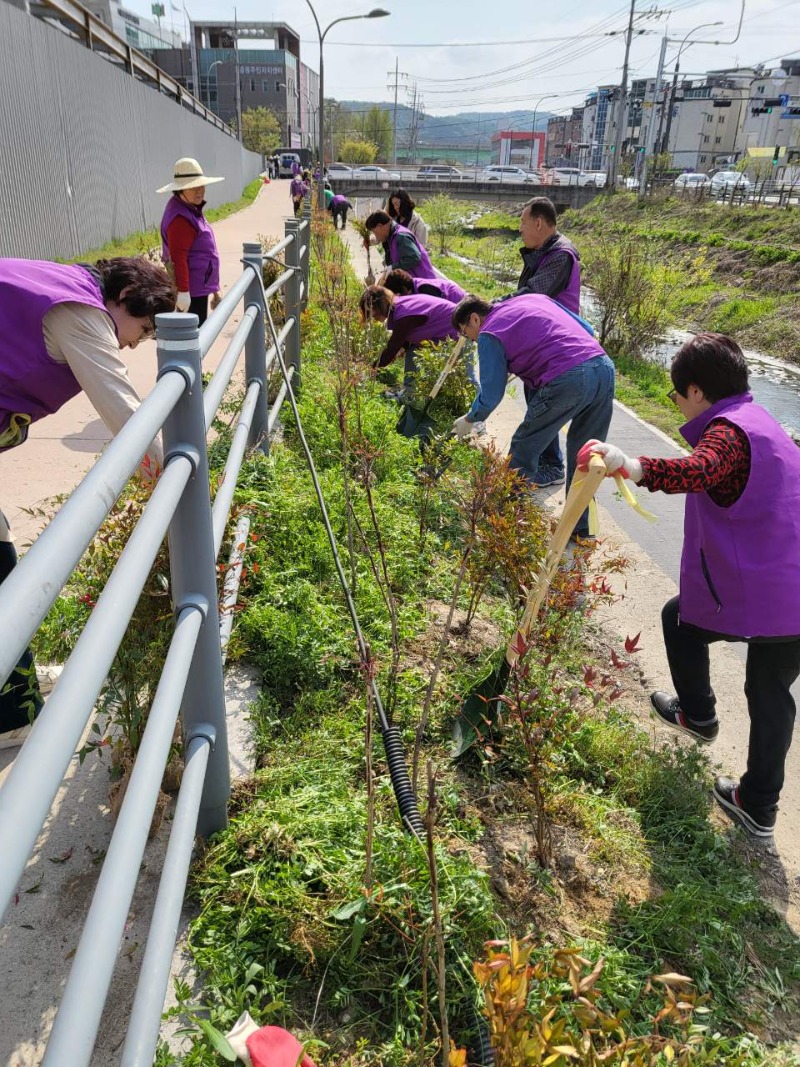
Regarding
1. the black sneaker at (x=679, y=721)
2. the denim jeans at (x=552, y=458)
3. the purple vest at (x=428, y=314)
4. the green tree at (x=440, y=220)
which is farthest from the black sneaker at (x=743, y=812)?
the green tree at (x=440, y=220)

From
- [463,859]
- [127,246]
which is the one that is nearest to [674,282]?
[127,246]

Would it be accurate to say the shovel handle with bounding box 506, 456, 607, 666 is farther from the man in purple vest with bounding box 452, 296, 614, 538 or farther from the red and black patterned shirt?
the man in purple vest with bounding box 452, 296, 614, 538

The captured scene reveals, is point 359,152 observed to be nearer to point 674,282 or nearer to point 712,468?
point 674,282

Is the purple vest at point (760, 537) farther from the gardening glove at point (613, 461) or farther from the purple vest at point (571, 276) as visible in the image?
the purple vest at point (571, 276)

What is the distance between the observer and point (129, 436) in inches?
45.6

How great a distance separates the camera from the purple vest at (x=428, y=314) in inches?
223

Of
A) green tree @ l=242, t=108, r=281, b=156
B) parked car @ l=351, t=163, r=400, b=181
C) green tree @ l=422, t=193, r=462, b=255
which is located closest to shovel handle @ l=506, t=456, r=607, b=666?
green tree @ l=422, t=193, r=462, b=255

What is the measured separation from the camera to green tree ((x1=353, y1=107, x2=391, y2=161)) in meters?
94.6

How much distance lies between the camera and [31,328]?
2084mm

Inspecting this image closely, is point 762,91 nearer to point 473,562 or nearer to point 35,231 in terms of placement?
point 35,231

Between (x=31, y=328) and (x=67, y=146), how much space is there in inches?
459

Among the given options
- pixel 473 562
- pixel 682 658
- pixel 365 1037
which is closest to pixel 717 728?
pixel 682 658

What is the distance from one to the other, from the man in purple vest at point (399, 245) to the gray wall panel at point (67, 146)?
16.5 ft

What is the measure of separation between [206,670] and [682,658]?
1.76 metres
